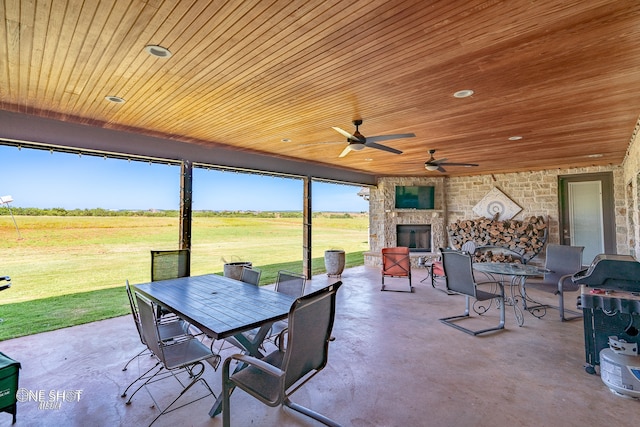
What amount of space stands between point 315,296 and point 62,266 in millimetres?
7674

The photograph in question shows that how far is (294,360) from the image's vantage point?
1.62m

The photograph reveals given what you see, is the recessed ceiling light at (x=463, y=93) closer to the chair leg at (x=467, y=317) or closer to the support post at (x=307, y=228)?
the chair leg at (x=467, y=317)

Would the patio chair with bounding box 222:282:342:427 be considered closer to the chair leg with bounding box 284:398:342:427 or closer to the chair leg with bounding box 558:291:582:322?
the chair leg with bounding box 284:398:342:427

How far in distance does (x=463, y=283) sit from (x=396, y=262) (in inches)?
83.6

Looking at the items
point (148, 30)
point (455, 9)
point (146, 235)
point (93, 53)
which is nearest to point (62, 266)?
point (146, 235)

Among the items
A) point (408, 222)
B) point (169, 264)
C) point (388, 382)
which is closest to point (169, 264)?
point (169, 264)

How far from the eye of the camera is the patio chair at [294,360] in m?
1.54

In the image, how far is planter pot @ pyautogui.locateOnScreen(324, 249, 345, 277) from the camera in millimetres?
6629

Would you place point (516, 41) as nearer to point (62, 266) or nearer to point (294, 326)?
point (294, 326)

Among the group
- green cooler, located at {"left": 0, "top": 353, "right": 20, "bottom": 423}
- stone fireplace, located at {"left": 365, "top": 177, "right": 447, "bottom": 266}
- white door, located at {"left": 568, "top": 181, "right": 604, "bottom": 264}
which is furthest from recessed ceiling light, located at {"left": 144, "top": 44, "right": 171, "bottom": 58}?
white door, located at {"left": 568, "top": 181, "right": 604, "bottom": 264}

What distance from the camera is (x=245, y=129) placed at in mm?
4070

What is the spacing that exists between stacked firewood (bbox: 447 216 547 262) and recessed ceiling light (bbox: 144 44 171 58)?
6.46m

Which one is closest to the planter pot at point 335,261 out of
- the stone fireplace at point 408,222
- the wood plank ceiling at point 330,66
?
the stone fireplace at point 408,222

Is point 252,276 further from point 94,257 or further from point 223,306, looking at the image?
point 94,257
